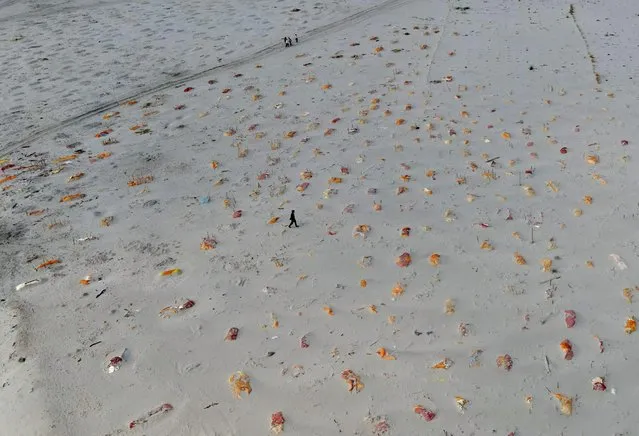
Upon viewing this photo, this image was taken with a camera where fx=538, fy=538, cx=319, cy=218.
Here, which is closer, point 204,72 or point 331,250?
point 331,250

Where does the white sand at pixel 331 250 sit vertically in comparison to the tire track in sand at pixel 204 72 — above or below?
below

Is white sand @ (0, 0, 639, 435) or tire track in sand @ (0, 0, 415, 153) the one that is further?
tire track in sand @ (0, 0, 415, 153)

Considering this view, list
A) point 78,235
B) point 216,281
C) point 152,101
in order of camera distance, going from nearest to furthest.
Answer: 1. point 216,281
2. point 78,235
3. point 152,101

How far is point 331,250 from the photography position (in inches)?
142

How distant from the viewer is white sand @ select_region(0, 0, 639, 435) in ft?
8.91

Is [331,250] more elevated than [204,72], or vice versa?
[204,72]

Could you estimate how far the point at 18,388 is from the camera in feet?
9.17

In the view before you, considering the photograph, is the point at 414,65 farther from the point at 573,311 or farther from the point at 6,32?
the point at 6,32

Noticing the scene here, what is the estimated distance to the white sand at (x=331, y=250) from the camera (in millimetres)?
2717

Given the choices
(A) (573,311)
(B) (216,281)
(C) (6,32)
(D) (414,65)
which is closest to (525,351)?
(A) (573,311)

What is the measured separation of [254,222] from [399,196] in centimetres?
112

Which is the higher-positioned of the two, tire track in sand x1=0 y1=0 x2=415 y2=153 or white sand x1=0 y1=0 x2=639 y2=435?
tire track in sand x1=0 y1=0 x2=415 y2=153

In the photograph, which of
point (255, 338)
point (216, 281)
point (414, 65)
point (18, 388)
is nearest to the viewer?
point (18, 388)

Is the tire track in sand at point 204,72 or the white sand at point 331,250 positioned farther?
the tire track in sand at point 204,72
